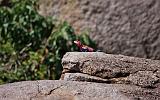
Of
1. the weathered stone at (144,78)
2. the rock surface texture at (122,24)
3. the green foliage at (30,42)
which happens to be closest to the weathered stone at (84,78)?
the weathered stone at (144,78)

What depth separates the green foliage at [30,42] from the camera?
721 cm

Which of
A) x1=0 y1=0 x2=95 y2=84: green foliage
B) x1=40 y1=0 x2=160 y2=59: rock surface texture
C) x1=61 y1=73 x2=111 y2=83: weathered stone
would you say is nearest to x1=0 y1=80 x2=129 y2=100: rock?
x1=61 y1=73 x2=111 y2=83: weathered stone

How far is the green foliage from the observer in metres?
7.21

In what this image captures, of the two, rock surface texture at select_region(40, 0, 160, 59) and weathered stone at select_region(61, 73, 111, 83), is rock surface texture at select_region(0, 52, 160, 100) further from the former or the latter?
rock surface texture at select_region(40, 0, 160, 59)

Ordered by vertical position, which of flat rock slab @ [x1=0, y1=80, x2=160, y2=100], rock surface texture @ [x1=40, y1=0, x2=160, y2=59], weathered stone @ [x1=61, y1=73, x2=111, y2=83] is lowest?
flat rock slab @ [x1=0, y1=80, x2=160, y2=100]

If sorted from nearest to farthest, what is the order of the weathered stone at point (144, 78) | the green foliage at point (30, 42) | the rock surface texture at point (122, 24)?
the weathered stone at point (144, 78) → the green foliage at point (30, 42) → the rock surface texture at point (122, 24)

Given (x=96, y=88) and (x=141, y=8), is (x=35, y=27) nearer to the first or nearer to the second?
(x=141, y=8)

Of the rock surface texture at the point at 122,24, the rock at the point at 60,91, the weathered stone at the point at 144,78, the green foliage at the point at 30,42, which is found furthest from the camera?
the rock surface texture at the point at 122,24

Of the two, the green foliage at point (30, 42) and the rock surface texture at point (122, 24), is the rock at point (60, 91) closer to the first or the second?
the green foliage at point (30, 42)

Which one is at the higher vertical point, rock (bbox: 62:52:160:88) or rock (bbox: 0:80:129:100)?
rock (bbox: 62:52:160:88)

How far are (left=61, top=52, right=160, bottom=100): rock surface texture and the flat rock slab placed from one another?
199mm

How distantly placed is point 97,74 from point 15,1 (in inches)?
159

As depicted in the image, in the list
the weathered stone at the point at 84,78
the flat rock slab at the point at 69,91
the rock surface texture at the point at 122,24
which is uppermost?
the rock surface texture at the point at 122,24

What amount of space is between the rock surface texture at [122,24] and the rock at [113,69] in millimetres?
2997
